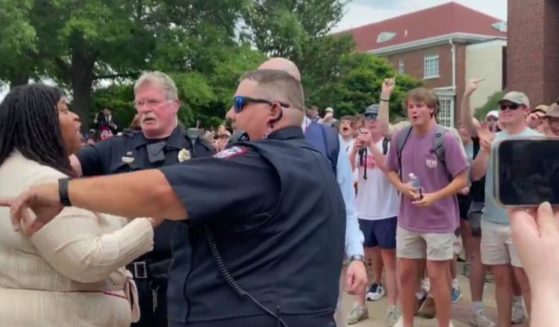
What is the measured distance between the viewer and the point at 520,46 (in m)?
27.4

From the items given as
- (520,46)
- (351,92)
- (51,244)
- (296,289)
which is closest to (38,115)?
(51,244)

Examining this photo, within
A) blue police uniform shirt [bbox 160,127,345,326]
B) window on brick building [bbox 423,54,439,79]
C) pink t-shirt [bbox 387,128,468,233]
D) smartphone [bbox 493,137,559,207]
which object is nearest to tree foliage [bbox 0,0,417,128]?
pink t-shirt [bbox 387,128,468,233]

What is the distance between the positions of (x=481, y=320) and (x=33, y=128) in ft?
15.4

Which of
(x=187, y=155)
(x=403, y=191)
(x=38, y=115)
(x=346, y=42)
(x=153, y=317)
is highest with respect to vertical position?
(x=346, y=42)

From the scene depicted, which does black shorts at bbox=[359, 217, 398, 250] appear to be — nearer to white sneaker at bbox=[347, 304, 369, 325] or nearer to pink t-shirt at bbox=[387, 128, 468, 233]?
white sneaker at bbox=[347, 304, 369, 325]

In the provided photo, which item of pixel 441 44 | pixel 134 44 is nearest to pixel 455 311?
pixel 134 44

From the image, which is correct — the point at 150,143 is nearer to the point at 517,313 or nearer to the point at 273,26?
the point at 517,313

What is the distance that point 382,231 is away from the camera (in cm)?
713

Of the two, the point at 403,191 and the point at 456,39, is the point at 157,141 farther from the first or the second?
the point at 456,39

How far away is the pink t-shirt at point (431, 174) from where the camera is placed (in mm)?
5816

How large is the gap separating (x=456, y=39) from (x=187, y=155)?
56.6m

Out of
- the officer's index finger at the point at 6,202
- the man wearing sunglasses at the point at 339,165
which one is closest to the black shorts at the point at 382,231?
the man wearing sunglasses at the point at 339,165

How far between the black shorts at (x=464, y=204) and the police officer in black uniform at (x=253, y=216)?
514 cm

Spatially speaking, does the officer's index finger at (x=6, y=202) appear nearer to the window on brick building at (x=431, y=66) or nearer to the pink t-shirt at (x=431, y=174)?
the pink t-shirt at (x=431, y=174)
